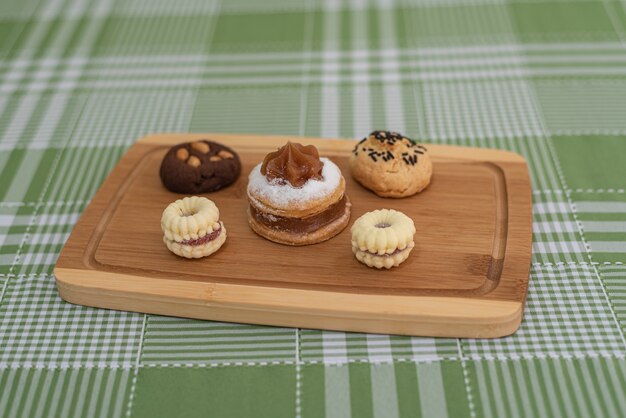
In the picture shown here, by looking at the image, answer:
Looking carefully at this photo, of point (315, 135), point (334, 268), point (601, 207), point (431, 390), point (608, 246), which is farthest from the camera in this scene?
point (315, 135)

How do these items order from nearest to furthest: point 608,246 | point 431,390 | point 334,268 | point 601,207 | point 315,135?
point 431,390 < point 334,268 < point 608,246 < point 601,207 < point 315,135

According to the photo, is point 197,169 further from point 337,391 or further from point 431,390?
point 431,390

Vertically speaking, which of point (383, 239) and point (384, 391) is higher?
point (383, 239)

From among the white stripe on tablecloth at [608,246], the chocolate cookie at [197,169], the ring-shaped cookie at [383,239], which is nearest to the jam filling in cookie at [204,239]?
the chocolate cookie at [197,169]

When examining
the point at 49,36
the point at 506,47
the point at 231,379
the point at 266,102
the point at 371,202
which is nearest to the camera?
the point at 231,379

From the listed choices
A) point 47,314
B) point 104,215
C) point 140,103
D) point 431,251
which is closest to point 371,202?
point 431,251

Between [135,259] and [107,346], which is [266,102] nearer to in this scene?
[135,259]

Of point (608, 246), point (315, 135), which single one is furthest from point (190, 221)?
point (608, 246)

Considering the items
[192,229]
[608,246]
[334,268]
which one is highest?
[192,229]

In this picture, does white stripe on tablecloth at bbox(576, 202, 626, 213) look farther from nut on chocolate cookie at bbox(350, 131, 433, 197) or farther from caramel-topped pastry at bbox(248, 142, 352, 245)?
caramel-topped pastry at bbox(248, 142, 352, 245)
